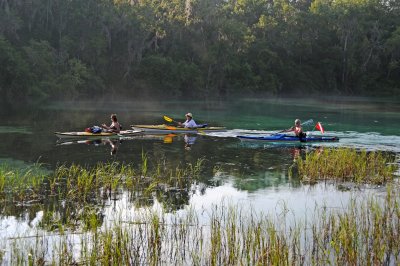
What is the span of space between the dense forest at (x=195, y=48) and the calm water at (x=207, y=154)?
1729 centimetres

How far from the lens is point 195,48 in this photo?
64.8 metres

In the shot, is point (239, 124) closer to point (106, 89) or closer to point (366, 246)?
point (366, 246)

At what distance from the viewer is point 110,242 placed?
702cm

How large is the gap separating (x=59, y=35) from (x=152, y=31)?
33.2 ft

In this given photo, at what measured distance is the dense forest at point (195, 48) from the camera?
52.4m

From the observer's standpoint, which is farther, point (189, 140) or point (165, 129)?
point (165, 129)

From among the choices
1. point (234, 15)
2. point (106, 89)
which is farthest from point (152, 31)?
point (234, 15)

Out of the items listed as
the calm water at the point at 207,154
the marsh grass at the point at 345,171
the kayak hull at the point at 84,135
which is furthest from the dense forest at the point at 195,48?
the marsh grass at the point at 345,171

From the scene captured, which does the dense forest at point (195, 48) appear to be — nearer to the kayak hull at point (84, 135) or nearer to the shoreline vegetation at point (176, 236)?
the kayak hull at point (84, 135)

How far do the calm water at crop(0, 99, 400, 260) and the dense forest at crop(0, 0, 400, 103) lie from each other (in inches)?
681

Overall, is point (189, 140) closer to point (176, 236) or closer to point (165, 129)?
point (165, 129)

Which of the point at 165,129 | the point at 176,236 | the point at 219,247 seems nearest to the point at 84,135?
the point at 165,129

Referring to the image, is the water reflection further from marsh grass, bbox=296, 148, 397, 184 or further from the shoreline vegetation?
the shoreline vegetation

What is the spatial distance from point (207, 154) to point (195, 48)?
46.6 meters
